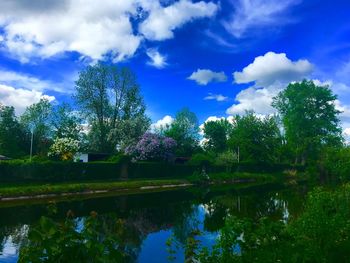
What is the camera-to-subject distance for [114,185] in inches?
1661

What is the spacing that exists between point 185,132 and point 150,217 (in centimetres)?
6021

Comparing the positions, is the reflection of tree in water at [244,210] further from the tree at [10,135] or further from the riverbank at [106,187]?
the tree at [10,135]

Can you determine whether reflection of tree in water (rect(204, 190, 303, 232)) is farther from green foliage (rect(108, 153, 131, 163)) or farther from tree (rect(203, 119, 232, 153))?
tree (rect(203, 119, 232, 153))

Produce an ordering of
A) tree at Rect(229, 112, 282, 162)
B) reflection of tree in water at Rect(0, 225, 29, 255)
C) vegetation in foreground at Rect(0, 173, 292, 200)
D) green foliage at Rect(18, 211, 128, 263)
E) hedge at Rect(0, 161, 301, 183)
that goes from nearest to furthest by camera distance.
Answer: green foliage at Rect(18, 211, 128, 263), reflection of tree in water at Rect(0, 225, 29, 255), vegetation in foreground at Rect(0, 173, 292, 200), hedge at Rect(0, 161, 301, 183), tree at Rect(229, 112, 282, 162)

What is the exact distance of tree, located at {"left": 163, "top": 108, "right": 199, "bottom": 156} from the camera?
74.9 m

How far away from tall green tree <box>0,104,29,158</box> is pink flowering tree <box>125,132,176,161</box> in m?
21.6

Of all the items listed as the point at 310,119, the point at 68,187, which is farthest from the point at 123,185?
the point at 310,119

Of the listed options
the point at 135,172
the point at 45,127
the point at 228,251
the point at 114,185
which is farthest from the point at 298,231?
the point at 45,127

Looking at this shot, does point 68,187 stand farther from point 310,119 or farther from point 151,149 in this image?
point 310,119

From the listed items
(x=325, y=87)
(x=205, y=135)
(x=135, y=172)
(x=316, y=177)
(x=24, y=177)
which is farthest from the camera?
(x=205, y=135)

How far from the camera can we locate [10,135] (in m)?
65.9

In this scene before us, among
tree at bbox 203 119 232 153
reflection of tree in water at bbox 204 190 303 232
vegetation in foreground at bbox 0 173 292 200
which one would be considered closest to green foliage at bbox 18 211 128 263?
reflection of tree in water at bbox 204 190 303 232

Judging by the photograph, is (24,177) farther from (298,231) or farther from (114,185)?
(298,231)

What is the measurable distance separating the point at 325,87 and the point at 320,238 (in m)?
74.1
